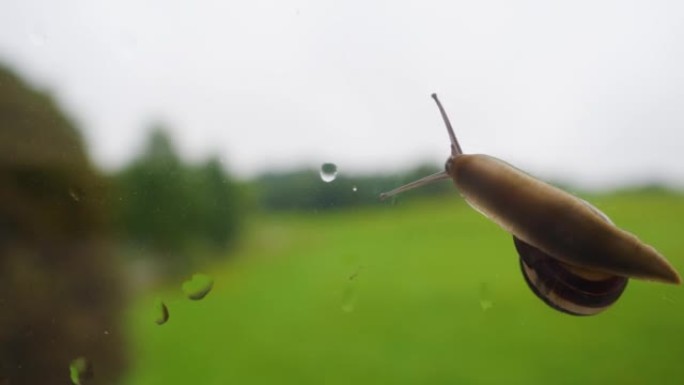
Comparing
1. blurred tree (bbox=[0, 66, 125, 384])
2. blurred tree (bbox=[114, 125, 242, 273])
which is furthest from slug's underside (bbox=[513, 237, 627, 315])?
blurred tree (bbox=[0, 66, 125, 384])

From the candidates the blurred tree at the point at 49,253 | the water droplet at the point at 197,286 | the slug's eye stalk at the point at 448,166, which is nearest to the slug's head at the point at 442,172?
the slug's eye stalk at the point at 448,166

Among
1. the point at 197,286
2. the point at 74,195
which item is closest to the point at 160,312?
the point at 197,286

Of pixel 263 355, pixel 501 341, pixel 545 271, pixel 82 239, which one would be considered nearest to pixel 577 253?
pixel 545 271

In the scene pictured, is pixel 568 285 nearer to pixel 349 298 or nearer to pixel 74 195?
pixel 349 298

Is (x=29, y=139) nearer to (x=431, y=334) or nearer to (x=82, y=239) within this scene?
(x=82, y=239)

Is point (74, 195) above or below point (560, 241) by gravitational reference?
above
